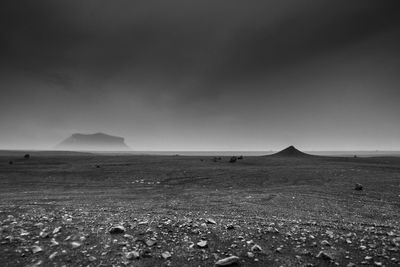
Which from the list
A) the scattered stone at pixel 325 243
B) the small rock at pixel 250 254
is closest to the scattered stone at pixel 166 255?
the small rock at pixel 250 254

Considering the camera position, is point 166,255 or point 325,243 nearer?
point 166,255

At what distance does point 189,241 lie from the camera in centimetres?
580

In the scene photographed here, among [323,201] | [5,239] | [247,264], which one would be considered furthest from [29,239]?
[323,201]

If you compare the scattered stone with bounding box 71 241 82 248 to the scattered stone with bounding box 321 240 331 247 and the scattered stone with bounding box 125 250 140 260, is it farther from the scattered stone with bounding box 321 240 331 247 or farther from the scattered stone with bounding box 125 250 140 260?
the scattered stone with bounding box 321 240 331 247

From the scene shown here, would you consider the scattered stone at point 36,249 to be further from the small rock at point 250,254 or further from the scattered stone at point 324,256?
the scattered stone at point 324,256

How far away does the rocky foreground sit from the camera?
4.87 metres

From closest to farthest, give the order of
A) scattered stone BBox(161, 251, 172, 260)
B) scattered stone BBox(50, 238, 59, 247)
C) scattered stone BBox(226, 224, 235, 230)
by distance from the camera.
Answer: scattered stone BBox(161, 251, 172, 260)
scattered stone BBox(50, 238, 59, 247)
scattered stone BBox(226, 224, 235, 230)

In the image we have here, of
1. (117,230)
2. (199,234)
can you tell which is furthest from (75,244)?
(199,234)

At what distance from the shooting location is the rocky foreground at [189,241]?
4.87 meters

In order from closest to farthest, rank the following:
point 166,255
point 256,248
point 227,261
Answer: point 227,261 < point 166,255 < point 256,248

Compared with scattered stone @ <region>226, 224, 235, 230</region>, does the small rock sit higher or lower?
lower

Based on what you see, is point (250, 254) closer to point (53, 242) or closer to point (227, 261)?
point (227, 261)

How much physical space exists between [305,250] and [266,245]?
994 mm

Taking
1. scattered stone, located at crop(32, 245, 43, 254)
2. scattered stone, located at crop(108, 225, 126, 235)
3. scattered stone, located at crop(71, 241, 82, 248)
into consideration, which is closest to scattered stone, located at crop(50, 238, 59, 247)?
scattered stone, located at crop(32, 245, 43, 254)
